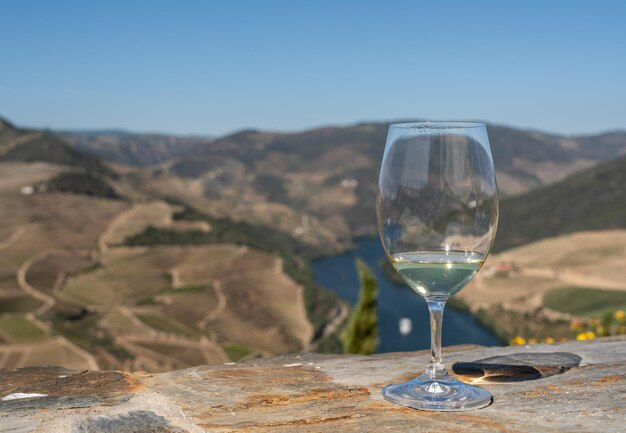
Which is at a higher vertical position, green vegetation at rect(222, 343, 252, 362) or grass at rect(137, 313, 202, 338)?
grass at rect(137, 313, 202, 338)

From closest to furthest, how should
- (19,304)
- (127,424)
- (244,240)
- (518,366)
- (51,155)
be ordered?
(127,424), (518,366), (19,304), (244,240), (51,155)

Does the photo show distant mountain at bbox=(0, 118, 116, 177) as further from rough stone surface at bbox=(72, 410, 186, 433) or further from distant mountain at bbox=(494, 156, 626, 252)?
rough stone surface at bbox=(72, 410, 186, 433)

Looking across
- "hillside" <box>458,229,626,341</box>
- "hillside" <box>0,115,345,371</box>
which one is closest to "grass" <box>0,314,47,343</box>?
"hillside" <box>0,115,345,371</box>

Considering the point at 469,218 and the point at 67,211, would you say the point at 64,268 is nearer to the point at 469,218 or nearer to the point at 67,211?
the point at 67,211

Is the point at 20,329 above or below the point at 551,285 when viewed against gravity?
below

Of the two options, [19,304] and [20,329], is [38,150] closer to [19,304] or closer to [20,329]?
[19,304]

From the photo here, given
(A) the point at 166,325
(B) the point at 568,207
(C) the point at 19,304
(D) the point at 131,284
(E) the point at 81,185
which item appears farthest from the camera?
(B) the point at 568,207

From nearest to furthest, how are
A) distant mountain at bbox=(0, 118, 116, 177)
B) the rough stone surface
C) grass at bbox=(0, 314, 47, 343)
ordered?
the rough stone surface < grass at bbox=(0, 314, 47, 343) < distant mountain at bbox=(0, 118, 116, 177)

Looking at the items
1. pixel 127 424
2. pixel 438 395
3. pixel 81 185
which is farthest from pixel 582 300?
→ pixel 127 424
